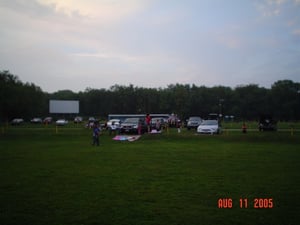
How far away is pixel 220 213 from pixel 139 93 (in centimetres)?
14517

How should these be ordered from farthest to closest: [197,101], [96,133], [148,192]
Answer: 1. [197,101]
2. [96,133]
3. [148,192]

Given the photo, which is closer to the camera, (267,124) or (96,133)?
(96,133)

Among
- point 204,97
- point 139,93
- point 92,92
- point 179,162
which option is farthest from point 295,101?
point 179,162

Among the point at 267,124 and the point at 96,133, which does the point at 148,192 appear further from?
the point at 267,124

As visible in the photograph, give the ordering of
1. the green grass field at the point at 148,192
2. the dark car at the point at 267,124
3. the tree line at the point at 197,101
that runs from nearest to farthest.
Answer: the green grass field at the point at 148,192 < the dark car at the point at 267,124 < the tree line at the point at 197,101

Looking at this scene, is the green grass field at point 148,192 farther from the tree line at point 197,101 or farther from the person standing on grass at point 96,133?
the tree line at point 197,101

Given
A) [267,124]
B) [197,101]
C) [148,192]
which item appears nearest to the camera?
[148,192]

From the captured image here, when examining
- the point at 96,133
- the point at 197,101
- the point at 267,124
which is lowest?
the point at 96,133

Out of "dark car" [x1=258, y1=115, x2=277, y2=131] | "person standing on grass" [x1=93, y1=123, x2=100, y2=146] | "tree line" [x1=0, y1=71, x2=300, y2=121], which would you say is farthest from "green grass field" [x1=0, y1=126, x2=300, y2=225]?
"tree line" [x1=0, y1=71, x2=300, y2=121]

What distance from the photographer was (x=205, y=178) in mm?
10617

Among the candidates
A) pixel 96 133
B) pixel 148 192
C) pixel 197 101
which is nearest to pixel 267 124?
pixel 96 133

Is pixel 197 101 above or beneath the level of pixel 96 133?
above

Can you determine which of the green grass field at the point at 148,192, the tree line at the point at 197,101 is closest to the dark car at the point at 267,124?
the green grass field at the point at 148,192

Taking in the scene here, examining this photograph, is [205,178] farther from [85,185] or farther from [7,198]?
[7,198]
